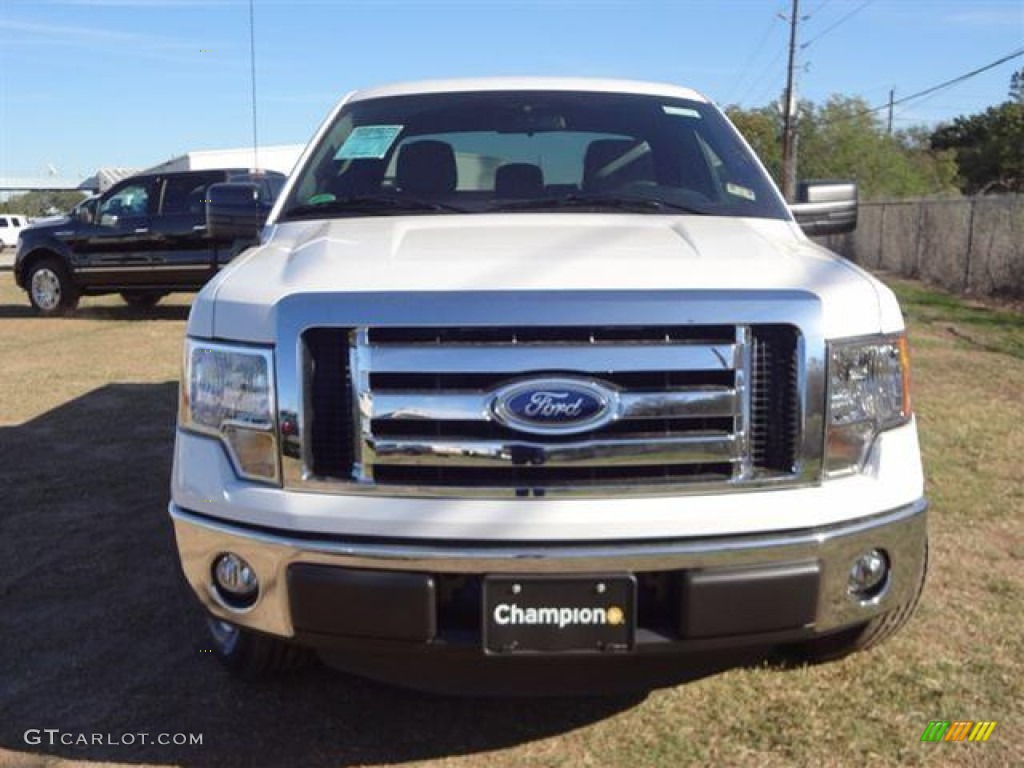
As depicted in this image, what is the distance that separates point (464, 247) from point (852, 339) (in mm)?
1040

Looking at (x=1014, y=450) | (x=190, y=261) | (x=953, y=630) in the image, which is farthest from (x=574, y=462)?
(x=190, y=261)

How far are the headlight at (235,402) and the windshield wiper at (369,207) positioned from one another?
3.38ft

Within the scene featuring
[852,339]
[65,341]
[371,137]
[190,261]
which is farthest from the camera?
[190,261]

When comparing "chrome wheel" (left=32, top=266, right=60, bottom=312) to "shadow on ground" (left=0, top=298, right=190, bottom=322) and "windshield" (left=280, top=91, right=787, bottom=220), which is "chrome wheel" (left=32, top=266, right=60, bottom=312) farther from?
"windshield" (left=280, top=91, right=787, bottom=220)

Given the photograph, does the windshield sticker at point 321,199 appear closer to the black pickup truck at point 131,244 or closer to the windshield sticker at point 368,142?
the windshield sticker at point 368,142

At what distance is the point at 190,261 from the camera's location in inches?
502

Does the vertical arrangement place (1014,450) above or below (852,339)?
below

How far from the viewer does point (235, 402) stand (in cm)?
246

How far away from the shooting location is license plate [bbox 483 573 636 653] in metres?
2.27

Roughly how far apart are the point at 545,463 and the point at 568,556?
22 centimetres

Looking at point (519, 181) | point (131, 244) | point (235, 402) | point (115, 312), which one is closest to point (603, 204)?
point (519, 181)

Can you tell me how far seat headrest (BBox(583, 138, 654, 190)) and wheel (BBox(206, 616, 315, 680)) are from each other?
195cm

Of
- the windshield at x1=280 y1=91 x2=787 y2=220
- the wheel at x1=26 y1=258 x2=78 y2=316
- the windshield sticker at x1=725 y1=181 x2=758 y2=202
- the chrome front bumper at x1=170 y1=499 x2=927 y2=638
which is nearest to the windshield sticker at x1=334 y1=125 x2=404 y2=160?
the windshield at x1=280 y1=91 x2=787 y2=220

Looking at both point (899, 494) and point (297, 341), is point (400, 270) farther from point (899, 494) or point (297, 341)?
point (899, 494)
